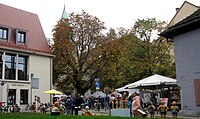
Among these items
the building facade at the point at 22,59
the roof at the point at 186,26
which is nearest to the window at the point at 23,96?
the building facade at the point at 22,59

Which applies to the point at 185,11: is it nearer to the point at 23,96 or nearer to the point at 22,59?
the point at 22,59

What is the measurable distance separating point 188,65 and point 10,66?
24.4 m

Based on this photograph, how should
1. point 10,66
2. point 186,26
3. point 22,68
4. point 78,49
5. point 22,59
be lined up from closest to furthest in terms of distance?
1. point 186,26
2. point 10,66
3. point 22,68
4. point 22,59
5. point 78,49

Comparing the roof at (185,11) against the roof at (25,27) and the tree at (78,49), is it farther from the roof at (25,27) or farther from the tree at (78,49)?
the roof at (25,27)

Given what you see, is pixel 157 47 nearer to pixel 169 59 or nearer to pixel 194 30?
pixel 169 59

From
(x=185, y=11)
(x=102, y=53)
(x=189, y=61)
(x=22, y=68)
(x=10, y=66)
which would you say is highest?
(x=185, y=11)

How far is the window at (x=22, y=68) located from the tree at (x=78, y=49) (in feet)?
20.4

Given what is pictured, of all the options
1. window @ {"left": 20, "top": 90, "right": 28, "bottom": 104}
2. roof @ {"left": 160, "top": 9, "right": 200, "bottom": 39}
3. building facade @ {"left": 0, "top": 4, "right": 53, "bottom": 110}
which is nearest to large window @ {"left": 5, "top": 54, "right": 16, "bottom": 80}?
building facade @ {"left": 0, "top": 4, "right": 53, "bottom": 110}

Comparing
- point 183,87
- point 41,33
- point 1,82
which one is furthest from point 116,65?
point 183,87

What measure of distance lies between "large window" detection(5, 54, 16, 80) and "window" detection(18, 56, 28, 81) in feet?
2.57

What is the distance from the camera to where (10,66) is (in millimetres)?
39625

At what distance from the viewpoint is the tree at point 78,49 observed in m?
46.1

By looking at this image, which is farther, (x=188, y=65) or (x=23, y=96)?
(x=23, y=96)

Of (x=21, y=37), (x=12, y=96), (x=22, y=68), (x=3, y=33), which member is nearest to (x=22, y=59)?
(x=22, y=68)
